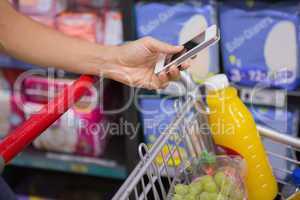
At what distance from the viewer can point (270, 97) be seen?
1201 mm

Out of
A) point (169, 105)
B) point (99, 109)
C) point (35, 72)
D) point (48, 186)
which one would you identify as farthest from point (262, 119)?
point (48, 186)

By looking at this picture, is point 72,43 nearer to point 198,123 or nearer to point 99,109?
point 198,123

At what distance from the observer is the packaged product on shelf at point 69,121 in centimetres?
144

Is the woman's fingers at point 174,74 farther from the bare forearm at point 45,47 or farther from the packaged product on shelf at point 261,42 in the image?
the packaged product on shelf at point 261,42

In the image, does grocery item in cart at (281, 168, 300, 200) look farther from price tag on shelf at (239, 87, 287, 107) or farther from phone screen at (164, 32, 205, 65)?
price tag on shelf at (239, 87, 287, 107)

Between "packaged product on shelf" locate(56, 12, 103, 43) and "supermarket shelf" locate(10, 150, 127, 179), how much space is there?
18.0 inches

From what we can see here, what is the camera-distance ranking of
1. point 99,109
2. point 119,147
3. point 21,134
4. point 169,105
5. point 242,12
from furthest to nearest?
1. point 119,147
2. point 99,109
3. point 169,105
4. point 242,12
5. point 21,134

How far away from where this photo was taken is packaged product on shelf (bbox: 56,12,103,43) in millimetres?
1364

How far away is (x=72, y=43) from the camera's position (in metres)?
0.84

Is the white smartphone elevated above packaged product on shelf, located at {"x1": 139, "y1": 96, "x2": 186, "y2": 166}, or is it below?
above

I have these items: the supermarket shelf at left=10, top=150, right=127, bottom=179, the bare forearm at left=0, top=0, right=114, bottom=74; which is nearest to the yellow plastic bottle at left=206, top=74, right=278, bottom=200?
the bare forearm at left=0, top=0, right=114, bottom=74

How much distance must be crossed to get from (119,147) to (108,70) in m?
0.77

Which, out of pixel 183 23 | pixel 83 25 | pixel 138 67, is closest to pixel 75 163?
pixel 83 25

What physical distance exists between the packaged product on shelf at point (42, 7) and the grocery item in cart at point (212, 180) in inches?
33.6
